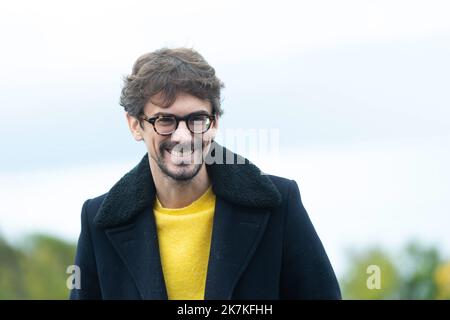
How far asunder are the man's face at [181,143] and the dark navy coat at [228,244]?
1.43 feet

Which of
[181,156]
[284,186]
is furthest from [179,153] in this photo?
[284,186]

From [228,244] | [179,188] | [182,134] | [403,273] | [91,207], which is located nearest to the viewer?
[182,134]

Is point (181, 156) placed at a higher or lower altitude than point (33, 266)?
higher

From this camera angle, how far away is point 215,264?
23.9 ft

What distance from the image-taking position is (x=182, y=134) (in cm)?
710

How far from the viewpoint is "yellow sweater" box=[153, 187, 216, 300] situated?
289 inches

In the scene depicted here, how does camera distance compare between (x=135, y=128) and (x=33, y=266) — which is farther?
(x=33, y=266)

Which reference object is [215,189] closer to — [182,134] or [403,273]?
[182,134]

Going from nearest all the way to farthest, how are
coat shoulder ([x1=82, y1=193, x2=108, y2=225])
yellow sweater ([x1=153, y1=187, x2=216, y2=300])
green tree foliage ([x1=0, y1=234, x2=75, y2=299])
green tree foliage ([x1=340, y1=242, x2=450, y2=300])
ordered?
yellow sweater ([x1=153, y1=187, x2=216, y2=300])
coat shoulder ([x1=82, y1=193, x2=108, y2=225])
green tree foliage ([x1=0, y1=234, x2=75, y2=299])
green tree foliage ([x1=340, y1=242, x2=450, y2=300])

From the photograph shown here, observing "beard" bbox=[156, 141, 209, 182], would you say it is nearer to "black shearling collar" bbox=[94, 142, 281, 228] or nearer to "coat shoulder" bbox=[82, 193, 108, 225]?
"black shearling collar" bbox=[94, 142, 281, 228]

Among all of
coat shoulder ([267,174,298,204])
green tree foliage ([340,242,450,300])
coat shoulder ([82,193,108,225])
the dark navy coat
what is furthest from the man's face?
green tree foliage ([340,242,450,300])

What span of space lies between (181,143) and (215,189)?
56 cm
